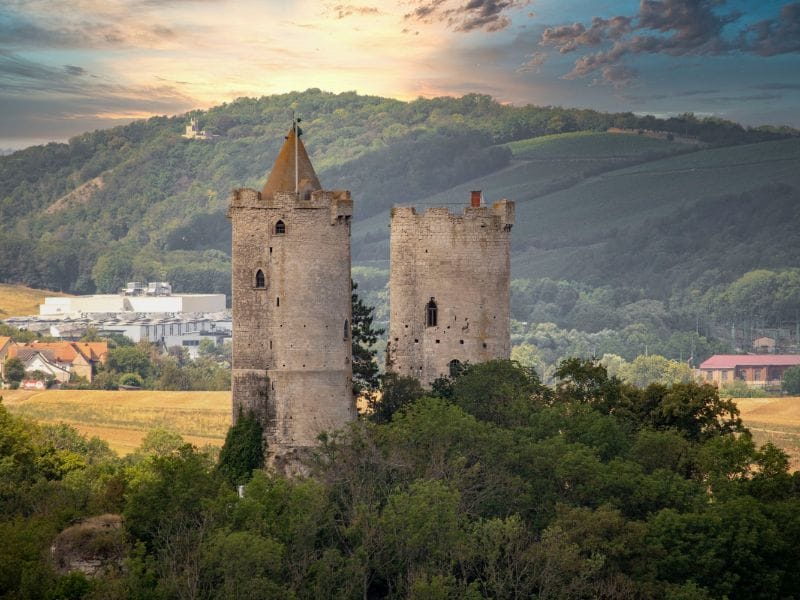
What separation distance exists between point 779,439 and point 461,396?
56.1 meters

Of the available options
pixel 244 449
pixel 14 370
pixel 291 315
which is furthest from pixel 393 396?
pixel 14 370

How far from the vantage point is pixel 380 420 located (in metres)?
66.5

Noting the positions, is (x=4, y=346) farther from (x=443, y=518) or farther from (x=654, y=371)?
(x=443, y=518)

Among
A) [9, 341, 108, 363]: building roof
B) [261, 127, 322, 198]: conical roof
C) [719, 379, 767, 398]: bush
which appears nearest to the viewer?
[261, 127, 322, 198]: conical roof

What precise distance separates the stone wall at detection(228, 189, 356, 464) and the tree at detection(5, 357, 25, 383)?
107823 mm

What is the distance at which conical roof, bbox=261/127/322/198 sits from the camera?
63.1 meters

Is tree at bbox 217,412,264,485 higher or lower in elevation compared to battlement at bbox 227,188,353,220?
lower

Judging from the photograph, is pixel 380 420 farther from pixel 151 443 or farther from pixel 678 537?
pixel 151 443

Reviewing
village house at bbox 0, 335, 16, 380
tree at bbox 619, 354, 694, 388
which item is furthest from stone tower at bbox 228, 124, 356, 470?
tree at bbox 619, 354, 694, 388

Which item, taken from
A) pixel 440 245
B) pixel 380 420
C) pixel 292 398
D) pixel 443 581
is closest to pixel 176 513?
pixel 443 581

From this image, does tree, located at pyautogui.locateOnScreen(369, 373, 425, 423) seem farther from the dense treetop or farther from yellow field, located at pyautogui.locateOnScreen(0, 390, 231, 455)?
yellow field, located at pyautogui.locateOnScreen(0, 390, 231, 455)

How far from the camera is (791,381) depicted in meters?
188

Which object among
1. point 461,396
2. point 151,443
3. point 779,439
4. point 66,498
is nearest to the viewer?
point 66,498

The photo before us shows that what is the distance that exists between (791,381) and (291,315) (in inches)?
5271
